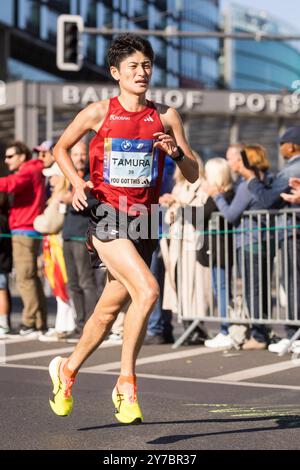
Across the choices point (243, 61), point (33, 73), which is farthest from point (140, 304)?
point (243, 61)

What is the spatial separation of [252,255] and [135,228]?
16.6 feet

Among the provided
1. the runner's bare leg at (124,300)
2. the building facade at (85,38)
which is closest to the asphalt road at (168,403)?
the runner's bare leg at (124,300)

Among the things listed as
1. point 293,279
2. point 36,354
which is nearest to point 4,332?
point 36,354

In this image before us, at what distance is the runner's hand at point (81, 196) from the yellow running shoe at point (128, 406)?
972 mm

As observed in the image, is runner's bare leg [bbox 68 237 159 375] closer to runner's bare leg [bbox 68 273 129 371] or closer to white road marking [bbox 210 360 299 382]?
runner's bare leg [bbox 68 273 129 371]

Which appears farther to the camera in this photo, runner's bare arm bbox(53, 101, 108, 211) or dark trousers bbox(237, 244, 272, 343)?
dark trousers bbox(237, 244, 272, 343)

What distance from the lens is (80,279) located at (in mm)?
12117

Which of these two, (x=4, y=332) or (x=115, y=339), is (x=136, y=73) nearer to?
(x=115, y=339)

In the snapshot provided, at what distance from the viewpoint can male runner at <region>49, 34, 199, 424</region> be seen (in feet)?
19.6

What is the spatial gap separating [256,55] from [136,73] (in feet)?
412

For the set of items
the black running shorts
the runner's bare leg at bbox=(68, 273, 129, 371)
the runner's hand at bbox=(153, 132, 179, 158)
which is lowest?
the runner's bare leg at bbox=(68, 273, 129, 371)

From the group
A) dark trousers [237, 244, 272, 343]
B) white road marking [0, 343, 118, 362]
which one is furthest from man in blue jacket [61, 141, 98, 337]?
dark trousers [237, 244, 272, 343]

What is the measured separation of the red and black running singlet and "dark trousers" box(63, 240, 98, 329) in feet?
19.6
